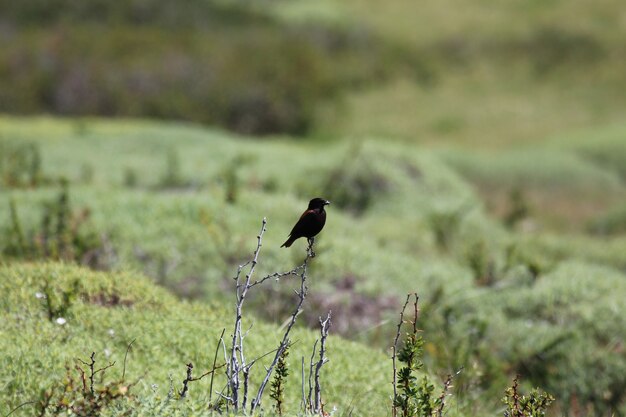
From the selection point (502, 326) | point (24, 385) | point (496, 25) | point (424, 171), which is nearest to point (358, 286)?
point (502, 326)

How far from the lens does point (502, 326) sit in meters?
6.63

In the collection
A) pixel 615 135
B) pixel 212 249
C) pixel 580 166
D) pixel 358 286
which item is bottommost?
pixel 358 286

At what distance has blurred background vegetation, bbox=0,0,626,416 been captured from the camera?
19.4 ft

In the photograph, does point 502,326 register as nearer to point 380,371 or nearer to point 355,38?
point 380,371

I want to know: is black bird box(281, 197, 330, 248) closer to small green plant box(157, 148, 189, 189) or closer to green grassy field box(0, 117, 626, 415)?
green grassy field box(0, 117, 626, 415)

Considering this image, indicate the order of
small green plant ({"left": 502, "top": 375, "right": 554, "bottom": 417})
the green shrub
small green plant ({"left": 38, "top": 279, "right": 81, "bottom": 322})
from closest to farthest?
1. small green plant ({"left": 502, "top": 375, "right": 554, "bottom": 417})
2. small green plant ({"left": 38, "top": 279, "right": 81, "bottom": 322})
3. the green shrub

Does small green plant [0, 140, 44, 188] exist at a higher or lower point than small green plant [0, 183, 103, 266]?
higher

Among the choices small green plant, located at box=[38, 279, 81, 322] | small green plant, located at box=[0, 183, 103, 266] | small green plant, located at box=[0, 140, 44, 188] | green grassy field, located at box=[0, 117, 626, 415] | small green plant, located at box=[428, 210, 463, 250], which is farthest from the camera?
small green plant, located at box=[428, 210, 463, 250]

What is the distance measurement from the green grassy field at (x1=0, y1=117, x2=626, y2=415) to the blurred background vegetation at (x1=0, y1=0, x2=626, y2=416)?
0.03m

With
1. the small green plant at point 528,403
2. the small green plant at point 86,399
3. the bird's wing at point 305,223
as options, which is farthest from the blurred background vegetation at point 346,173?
the bird's wing at point 305,223

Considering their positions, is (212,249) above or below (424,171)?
below

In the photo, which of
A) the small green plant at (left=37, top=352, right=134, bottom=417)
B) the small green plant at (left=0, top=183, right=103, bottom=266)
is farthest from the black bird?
the small green plant at (left=0, top=183, right=103, bottom=266)

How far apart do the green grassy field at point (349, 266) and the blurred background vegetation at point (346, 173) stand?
1.1 inches

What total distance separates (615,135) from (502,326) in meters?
19.4
